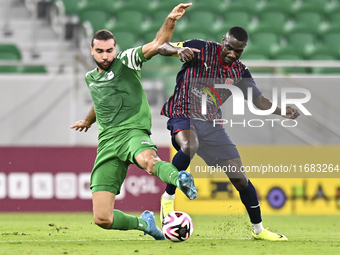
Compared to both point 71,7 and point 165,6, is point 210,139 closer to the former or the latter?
point 165,6

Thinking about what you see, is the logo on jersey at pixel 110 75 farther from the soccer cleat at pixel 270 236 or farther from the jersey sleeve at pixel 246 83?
the soccer cleat at pixel 270 236

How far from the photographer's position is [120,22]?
10.8m

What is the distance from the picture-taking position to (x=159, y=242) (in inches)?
187

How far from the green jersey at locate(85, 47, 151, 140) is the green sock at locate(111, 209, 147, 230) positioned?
707 mm

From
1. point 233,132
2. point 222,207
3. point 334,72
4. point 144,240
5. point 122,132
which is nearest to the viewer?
point 122,132

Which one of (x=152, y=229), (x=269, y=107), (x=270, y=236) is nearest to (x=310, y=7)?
(x=269, y=107)

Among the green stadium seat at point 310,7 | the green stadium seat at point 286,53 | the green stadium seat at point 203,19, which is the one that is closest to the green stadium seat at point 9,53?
the green stadium seat at point 203,19

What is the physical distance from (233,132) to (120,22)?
4.59m

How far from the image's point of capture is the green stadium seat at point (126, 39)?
33.4 feet

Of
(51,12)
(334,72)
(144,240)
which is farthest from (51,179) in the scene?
(334,72)

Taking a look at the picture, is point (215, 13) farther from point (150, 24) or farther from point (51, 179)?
point (51, 179)

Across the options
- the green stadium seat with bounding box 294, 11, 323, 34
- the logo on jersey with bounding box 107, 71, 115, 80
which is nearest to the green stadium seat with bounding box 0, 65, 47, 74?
the logo on jersey with bounding box 107, 71, 115, 80

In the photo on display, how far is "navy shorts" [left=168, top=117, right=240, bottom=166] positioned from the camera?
16.1 feet

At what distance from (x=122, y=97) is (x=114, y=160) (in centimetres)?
56
